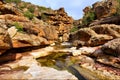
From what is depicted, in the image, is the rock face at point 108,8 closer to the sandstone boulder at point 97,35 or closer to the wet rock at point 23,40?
the sandstone boulder at point 97,35

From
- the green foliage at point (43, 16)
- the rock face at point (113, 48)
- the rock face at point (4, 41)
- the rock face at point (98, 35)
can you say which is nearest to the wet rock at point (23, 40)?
the rock face at point (4, 41)

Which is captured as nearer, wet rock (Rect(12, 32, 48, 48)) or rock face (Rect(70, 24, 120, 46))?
wet rock (Rect(12, 32, 48, 48))

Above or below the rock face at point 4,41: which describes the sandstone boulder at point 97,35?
below

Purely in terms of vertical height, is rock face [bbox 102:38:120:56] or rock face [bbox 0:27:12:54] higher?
rock face [bbox 0:27:12:54]

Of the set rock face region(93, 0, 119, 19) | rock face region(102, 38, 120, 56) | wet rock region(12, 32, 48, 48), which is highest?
rock face region(93, 0, 119, 19)

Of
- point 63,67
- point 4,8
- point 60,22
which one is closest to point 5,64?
point 63,67

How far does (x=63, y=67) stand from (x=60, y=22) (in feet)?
206

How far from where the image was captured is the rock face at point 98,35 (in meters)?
33.3

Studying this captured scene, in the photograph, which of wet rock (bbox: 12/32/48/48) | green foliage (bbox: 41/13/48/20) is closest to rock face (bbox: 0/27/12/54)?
wet rock (bbox: 12/32/48/48)

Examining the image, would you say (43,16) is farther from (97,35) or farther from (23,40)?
(23,40)

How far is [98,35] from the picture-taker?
3506 centimetres

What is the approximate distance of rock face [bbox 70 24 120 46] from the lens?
3328 centimetres

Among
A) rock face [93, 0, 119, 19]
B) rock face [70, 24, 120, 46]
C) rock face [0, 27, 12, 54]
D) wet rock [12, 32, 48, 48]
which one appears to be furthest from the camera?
rock face [93, 0, 119, 19]

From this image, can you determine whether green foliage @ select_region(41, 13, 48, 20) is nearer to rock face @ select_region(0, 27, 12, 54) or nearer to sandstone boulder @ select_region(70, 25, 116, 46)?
sandstone boulder @ select_region(70, 25, 116, 46)
